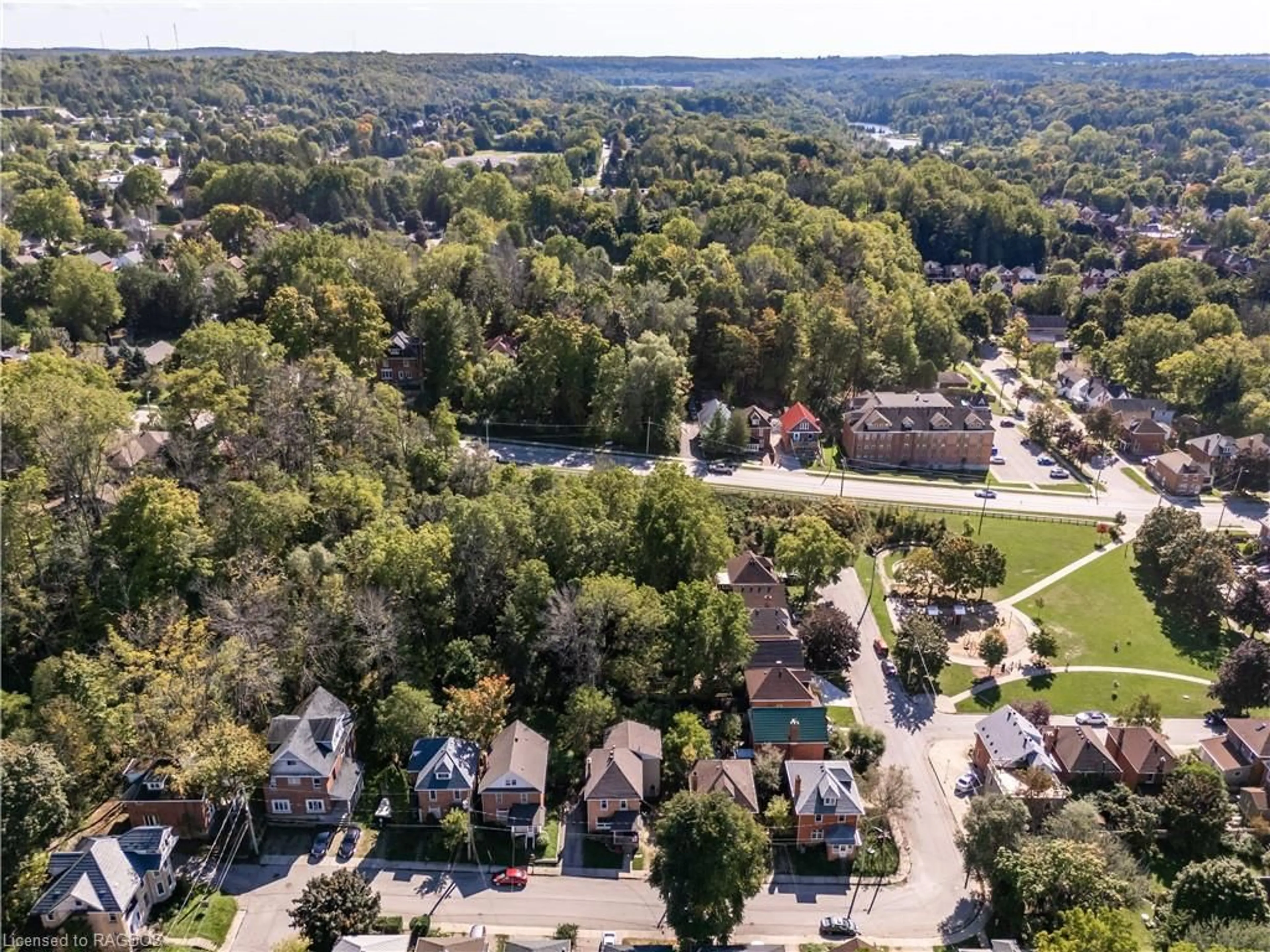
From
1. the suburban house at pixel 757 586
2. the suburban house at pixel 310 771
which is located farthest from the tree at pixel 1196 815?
the suburban house at pixel 310 771

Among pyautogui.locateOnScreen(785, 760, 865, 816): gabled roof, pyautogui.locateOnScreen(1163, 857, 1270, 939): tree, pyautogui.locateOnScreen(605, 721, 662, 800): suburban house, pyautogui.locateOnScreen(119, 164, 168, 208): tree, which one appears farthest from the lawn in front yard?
pyautogui.locateOnScreen(119, 164, 168, 208): tree

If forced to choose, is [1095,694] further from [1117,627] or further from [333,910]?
[333,910]

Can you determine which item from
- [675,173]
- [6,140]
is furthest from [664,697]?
A: [6,140]

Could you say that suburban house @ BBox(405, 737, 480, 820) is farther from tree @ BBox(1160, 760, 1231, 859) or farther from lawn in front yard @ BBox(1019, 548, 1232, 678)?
lawn in front yard @ BBox(1019, 548, 1232, 678)

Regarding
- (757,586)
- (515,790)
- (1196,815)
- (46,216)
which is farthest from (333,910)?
(46,216)

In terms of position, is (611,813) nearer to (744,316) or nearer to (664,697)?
(664,697)

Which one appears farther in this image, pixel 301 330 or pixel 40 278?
pixel 40 278
